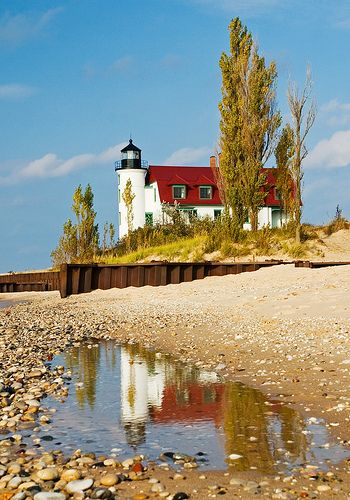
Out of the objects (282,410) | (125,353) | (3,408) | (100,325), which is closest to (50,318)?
(100,325)


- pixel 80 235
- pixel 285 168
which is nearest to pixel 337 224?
pixel 285 168

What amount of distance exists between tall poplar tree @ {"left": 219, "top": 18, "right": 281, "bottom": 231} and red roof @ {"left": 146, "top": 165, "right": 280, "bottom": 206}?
21189mm

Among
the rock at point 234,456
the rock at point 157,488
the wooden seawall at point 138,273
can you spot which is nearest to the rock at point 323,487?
the rock at point 234,456

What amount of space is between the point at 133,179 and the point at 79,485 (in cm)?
5717

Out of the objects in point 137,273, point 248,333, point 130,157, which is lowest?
point 248,333

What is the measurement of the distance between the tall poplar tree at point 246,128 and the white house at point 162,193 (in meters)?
21.2

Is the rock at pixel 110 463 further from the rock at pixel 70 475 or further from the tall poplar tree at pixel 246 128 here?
the tall poplar tree at pixel 246 128

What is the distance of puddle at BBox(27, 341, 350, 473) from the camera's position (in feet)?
19.0

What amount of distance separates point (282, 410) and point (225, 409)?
2.16ft

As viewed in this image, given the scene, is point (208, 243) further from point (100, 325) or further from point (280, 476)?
point (280, 476)

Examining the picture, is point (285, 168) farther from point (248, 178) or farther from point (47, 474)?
point (47, 474)

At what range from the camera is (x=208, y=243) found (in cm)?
3409

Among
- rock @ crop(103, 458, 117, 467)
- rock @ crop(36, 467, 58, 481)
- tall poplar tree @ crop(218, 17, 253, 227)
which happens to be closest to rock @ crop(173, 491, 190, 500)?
rock @ crop(103, 458, 117, 467)

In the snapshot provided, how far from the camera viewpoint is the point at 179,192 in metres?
61.5
